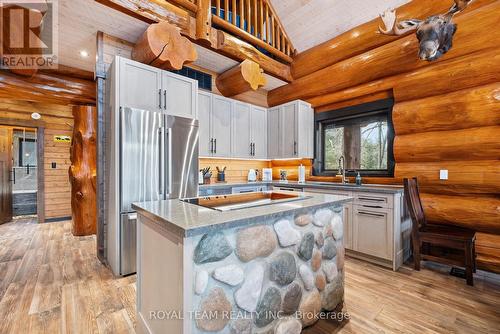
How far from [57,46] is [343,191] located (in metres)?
4.55

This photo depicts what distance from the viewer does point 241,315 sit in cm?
127

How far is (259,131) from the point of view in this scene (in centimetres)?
451

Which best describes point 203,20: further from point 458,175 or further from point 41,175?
point 41,175

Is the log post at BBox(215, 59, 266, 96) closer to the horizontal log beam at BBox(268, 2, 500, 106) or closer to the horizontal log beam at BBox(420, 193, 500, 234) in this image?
the horizontal log beam at BBox(268, 2, 500, 106)

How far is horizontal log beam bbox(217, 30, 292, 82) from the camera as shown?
10.7 feet

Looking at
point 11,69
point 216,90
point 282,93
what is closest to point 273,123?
point 282,93

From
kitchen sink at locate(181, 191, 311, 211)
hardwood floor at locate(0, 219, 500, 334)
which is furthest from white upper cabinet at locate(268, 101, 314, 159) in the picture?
kitchen sink at locate(181, 191, 311, 211)

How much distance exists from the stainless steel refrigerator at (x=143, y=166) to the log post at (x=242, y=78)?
1248 millimetres

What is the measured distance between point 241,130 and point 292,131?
3.06 feet

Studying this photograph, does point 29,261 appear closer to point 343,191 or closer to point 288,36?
point 343,191

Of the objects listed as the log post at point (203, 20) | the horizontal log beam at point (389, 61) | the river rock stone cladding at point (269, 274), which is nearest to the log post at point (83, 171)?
the log post at point (203, 20)

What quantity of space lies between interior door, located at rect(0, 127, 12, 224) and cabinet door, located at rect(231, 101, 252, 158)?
208 inches

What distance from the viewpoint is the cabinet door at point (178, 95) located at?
2904 millimetres

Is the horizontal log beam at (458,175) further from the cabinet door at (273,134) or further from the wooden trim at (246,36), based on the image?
the wooden trim at (246,36)
